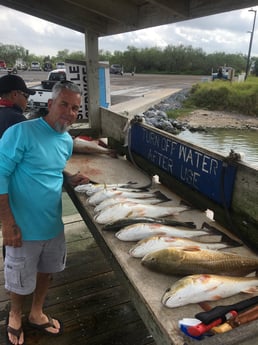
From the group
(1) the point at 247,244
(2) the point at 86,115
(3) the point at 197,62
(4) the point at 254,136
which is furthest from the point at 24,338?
(3) the point at 197,62

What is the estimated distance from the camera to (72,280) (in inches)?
155

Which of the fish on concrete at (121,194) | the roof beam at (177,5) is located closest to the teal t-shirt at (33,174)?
the fish on concrete at (121,194)

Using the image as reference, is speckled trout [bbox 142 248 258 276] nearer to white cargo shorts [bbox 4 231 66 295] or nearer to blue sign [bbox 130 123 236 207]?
blue sign [bbox 130 123 236 207]

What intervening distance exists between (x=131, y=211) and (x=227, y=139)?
19.7 metres

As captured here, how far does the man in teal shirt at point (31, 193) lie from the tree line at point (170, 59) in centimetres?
7470

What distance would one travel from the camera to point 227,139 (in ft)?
70.4

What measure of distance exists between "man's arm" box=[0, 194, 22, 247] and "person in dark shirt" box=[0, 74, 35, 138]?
93cm

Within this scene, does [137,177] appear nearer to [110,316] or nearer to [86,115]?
[110,316]

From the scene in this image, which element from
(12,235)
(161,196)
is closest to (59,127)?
(12,235)

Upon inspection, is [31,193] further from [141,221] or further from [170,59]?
[170,59]

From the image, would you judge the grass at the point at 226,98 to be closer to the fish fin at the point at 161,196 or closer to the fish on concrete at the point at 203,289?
the fish fin at the point at 161,196

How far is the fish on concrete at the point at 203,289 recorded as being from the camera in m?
1.88

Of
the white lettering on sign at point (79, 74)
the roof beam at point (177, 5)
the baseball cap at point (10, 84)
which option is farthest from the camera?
the white lettering on sign at point (79, 74)

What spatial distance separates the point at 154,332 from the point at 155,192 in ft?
6.68
